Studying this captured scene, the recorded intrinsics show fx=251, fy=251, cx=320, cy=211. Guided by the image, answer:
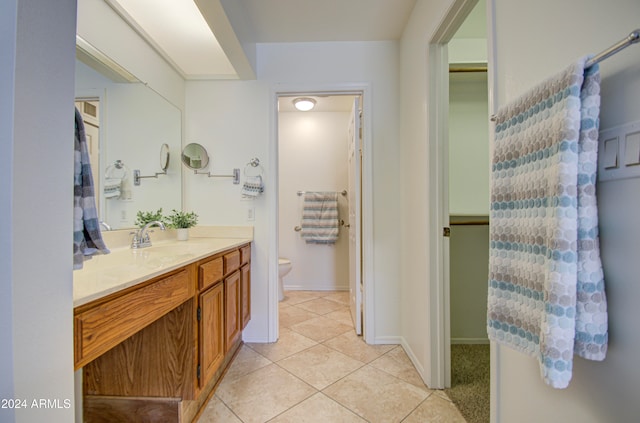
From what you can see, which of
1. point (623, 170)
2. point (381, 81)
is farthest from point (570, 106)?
point (381, 81)

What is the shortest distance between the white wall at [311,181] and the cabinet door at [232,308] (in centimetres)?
168

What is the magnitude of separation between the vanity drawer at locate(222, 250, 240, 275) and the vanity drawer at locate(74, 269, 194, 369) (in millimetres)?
478

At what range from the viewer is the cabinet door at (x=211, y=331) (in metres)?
1.26

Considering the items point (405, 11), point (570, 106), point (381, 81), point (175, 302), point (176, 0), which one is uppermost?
point (405, 11)

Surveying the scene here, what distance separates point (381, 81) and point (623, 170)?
5.97 ft

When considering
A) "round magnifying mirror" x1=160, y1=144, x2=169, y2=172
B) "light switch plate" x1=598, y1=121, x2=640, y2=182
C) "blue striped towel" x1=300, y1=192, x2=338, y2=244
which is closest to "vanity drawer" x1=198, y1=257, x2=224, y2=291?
"round magnifying mirror" x1=160, y1=144, x2=169, y2=172

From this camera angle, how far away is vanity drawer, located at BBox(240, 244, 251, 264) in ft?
6.09

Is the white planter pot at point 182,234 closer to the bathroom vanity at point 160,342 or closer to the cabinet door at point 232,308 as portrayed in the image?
the bathroom vanity at point 160,342

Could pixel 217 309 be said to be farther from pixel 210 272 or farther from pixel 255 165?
pixel 255 165

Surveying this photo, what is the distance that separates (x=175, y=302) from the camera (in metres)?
1.05

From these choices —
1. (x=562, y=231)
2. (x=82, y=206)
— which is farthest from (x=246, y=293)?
(x=562, y=231)

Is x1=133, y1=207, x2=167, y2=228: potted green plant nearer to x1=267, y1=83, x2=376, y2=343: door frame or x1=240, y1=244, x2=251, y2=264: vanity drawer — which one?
x1=240, y1=244, x2=251, y2=264: vanity drawer

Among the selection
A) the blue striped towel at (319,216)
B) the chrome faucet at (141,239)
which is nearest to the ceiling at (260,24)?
the chrome faucet at (141,239)

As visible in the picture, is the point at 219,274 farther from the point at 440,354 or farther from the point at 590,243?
the point at 590,243
